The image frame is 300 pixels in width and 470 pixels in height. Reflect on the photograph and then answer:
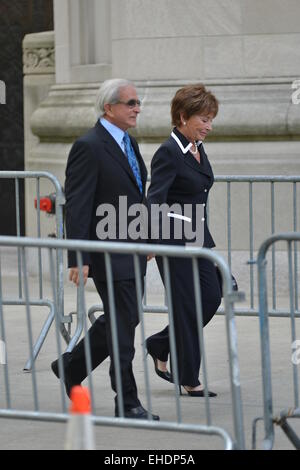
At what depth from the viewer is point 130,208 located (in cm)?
→ 673

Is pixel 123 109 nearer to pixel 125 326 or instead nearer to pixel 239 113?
pixel 125 326

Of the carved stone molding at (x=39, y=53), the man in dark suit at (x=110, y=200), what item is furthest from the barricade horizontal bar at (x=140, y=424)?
the carved stone molding at (x=39, y=53)

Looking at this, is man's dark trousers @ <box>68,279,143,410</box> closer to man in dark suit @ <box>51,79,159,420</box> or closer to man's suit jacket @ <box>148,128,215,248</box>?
man in dark suit @ <box>51,79,159,420</box>

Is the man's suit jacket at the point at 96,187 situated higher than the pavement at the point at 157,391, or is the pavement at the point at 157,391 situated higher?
the man's suit jacket at the point at 96,187

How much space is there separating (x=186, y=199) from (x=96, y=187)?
81cm

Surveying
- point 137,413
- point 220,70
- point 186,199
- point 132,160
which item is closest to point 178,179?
point 186,199

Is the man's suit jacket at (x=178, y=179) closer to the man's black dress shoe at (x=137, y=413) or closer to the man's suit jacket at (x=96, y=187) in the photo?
the man's suit jacket at (x=96, y=187)

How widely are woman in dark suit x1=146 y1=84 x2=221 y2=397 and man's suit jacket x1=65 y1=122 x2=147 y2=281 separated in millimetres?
515

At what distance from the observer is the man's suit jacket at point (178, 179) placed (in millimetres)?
7305

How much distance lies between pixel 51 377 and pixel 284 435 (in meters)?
2.02

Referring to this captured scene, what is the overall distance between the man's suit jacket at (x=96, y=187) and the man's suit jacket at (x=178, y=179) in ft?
1.69

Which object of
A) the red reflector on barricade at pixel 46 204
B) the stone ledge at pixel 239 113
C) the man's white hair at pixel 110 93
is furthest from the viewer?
the stone ledge at pixel 239 113

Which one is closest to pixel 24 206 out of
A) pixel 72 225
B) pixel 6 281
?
pixel 6 281
